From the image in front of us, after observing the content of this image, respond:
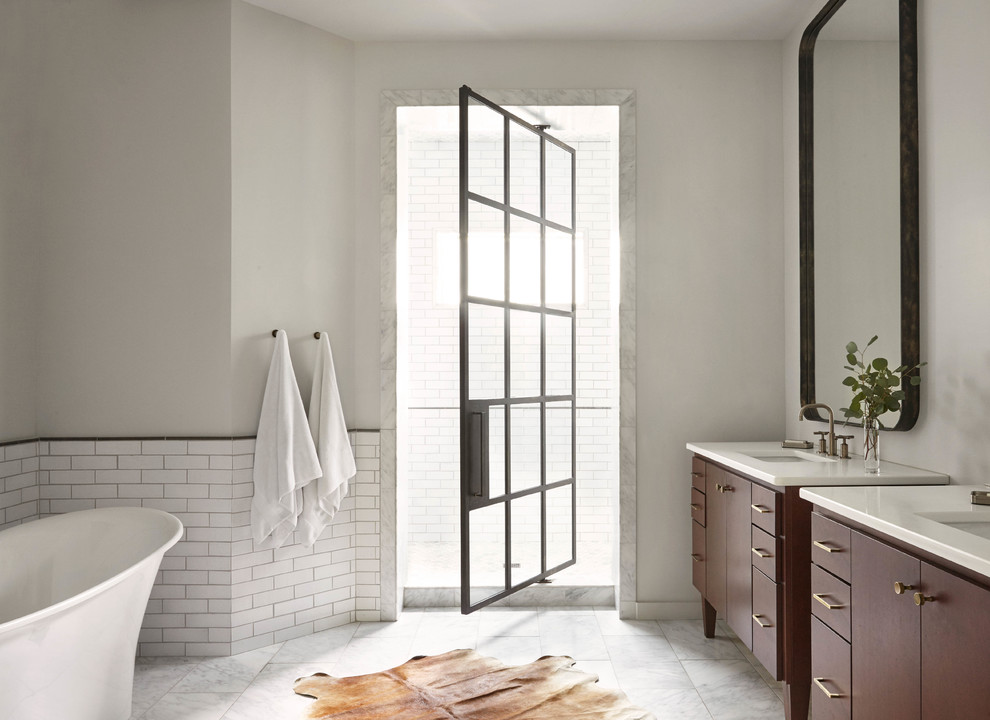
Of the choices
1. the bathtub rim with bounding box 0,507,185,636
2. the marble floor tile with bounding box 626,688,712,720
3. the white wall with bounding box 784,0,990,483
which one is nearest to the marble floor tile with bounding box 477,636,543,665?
the marble floor tile with bounding box 626,688,712,720

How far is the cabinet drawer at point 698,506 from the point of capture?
337 centimetres

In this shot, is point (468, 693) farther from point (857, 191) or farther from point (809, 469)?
point (857, 191)

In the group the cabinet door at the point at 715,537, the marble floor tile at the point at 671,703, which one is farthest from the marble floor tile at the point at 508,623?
the cabinet door at the point at 715,537

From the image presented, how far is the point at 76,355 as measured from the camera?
3250 millimetres

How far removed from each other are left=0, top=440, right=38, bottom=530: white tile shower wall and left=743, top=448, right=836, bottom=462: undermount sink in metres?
3.15

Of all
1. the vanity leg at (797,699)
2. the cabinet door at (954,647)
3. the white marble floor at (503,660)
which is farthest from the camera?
the white marble floor at (503,660)

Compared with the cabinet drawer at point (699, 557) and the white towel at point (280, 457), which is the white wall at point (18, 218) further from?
the cabinet drawer at point (699, 557)

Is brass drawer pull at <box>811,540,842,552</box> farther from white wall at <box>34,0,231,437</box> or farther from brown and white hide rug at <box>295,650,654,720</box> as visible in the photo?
white wall at <box>34,0,231,437</box>

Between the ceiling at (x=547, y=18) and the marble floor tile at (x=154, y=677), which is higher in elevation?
the ceiling at (x=547, y=18)

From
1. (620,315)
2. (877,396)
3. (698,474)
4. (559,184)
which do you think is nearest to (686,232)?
(620,315)

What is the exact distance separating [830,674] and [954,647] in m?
0.68

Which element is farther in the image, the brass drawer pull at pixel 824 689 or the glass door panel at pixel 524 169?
the glass door panel at pixel 524 169

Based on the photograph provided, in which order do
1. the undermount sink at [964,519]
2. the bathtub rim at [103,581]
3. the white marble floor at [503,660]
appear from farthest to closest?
1. the white marble floor at [503,660]
2. the bathtub rim at [103,581]
3. the undermount sink at [964,519]

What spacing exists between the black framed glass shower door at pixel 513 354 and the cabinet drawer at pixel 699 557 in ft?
2.00
